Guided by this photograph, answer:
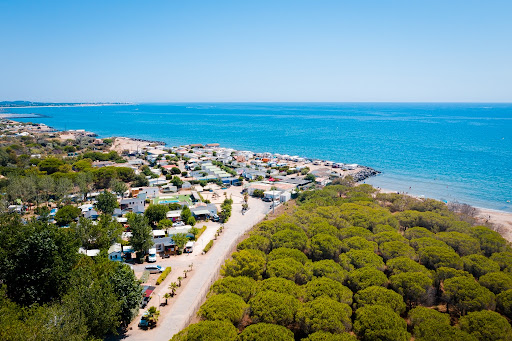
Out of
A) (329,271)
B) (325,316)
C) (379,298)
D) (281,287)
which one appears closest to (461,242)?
(379,298)

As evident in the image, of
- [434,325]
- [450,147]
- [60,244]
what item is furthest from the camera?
[450,147]

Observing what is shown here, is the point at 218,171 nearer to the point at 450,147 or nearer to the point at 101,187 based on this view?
the point at 101,187

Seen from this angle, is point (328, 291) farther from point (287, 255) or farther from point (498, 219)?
point (498, 219)

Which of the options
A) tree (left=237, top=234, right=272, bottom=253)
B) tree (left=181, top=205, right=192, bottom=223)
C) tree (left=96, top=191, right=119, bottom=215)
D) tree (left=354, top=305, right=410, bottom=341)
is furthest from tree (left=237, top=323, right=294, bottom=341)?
tree (left=96, top=191, right=119, bottom=215)

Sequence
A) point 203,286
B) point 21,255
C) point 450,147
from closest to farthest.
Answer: point 21,255, point 203,286, point 450,147

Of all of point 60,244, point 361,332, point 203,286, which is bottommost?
point 203,286

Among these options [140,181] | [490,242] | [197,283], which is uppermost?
[490,242]

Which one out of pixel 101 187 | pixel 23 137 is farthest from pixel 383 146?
pixel 23 137
